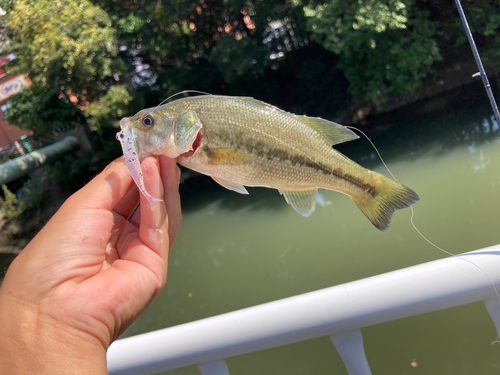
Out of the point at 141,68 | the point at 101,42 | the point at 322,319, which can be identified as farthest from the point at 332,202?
the point at 141,68

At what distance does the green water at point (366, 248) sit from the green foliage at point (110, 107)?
4181 mm

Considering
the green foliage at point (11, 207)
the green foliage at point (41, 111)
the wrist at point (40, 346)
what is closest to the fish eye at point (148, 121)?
the wrist at point (40, 346)

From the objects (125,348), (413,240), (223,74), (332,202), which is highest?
(125,348)

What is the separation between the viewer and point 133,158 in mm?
1356

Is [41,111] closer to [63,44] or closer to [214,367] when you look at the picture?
[63,44]

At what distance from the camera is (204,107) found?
144 centimetres

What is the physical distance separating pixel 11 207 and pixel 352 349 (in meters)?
14.7

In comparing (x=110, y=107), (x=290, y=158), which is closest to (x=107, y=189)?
(x=290, y=158)

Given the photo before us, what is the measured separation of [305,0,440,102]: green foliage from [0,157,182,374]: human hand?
10320 mm

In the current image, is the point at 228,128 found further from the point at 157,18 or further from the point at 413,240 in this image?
the point at 157,18

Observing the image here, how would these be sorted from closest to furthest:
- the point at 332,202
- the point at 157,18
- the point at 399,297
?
the point at 399,297 < the point at 332,202 < the point at 157,18

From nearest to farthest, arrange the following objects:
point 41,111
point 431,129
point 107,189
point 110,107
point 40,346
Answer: point 40,346
point 107,189
point 431,129
point 110,107
point 41,111

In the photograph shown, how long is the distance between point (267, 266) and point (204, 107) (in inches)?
226

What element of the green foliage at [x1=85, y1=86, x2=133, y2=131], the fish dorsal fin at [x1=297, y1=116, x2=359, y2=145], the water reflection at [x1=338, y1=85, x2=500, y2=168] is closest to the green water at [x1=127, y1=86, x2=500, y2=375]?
the water reflection at [x1=338, y1=85, x2=500, y2=168]
